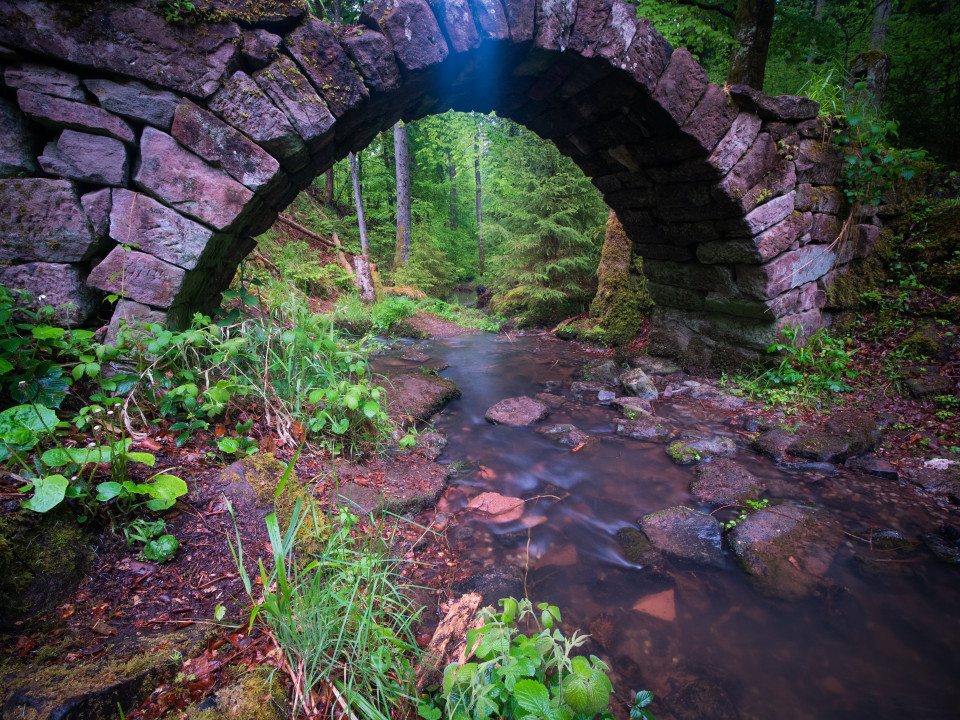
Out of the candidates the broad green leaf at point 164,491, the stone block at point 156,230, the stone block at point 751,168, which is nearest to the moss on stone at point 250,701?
the broad green leaf at point 164,491

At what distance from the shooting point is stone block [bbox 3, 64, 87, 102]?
2119 mm

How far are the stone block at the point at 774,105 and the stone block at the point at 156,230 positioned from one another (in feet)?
15.6

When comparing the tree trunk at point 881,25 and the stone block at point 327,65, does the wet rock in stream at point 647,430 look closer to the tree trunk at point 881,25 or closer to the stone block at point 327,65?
the stone block at point 327,65

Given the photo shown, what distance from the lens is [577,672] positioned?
46.9 inches

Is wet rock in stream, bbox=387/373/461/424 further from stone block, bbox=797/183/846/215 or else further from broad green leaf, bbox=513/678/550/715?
stone block, bbox=797/183/846/215

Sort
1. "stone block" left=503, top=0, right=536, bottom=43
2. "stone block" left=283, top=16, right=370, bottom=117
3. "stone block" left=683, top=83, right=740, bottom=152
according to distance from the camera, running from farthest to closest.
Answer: "stone block" left=683, top=83, right=740, bottom=152 → "stone block" left=503, top=0, right=536, bottom=43 → "stone block" left=283, top=16, right=370, bottom=117

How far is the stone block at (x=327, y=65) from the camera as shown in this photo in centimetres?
265

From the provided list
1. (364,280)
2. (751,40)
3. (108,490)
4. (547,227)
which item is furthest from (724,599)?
(364,280)

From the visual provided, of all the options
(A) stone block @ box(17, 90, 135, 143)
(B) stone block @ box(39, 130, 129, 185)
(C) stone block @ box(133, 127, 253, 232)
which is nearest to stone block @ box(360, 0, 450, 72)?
(C) stone block @ box(133, 127, 253, 232)

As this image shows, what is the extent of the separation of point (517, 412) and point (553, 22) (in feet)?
11.5

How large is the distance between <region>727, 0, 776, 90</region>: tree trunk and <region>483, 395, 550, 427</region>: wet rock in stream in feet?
16.5

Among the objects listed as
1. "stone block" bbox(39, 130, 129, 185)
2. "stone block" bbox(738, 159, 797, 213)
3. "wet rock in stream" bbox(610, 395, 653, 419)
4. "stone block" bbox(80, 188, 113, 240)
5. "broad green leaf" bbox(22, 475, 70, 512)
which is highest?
"stone block" bbox(738, 159, 797, 213)

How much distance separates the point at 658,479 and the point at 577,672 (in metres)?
2.28

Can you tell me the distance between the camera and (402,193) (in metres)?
12.5
